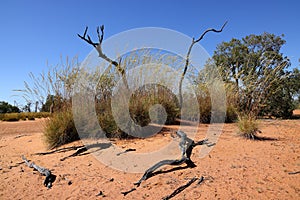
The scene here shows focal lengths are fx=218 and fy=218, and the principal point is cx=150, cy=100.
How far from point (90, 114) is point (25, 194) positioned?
2.03 metres

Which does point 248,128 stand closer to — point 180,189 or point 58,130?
point 180,189

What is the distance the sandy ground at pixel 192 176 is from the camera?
1852 mm

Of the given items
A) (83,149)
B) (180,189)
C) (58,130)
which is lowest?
(180,189)

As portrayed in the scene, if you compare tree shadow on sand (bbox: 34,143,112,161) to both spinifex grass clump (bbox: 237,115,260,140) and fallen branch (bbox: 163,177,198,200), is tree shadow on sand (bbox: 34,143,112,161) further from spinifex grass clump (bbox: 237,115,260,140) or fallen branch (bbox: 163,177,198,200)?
spinifex grass clump (bbox: 237,115,260,140)

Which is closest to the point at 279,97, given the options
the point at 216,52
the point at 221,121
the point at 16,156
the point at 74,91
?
the point at 216,52

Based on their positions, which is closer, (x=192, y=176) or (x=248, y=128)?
(x=192, y=176)

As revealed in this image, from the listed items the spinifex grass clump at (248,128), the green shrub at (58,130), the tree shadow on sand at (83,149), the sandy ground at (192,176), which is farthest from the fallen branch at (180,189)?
the green shrub at (58,130)

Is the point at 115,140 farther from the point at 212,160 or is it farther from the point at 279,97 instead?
the point at 279,97

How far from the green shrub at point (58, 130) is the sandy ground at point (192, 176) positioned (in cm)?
59

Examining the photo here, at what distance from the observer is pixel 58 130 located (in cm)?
401

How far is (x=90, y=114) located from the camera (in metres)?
4.21

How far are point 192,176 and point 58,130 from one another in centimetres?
280

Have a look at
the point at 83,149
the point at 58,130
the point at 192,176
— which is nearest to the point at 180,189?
the point at 192,176

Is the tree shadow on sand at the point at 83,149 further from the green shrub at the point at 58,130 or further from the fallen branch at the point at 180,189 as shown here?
the fallen branch at the point at 180,189
